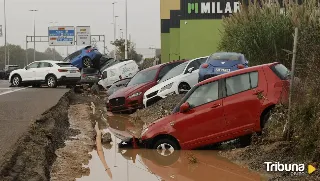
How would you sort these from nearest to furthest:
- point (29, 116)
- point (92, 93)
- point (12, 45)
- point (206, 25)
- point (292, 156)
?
point (292, 156), point (29, 116), point (92, 93), point (206, 25), point (12, 45)

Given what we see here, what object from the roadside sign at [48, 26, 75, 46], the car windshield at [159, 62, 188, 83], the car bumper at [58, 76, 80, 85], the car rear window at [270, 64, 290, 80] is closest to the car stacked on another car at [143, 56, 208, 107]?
the car windshield at [159, 62, 188, 83]

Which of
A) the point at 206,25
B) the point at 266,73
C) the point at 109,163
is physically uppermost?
the point at 206,25

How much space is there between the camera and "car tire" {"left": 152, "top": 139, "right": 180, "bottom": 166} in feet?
32.7

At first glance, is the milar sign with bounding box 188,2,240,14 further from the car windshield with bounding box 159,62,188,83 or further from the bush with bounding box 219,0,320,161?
the car windshield with bounding box 159,62,188,83

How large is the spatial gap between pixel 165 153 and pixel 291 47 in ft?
32.4

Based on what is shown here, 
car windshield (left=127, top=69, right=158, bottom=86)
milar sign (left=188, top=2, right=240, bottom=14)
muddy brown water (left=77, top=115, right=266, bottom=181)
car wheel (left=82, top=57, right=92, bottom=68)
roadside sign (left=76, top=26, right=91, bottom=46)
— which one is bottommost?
muddy brown water (left=77, top=115, right=266, bottom=181)

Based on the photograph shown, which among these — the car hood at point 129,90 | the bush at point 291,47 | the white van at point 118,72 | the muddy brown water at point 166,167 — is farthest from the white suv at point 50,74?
the muddy brown water at point 166,167

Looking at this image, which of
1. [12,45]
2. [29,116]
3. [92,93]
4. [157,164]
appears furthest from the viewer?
[12,45]

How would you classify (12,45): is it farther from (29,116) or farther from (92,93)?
(29,116)

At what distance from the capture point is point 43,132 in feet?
38.4

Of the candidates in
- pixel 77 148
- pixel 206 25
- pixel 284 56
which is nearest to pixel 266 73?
pixel 77 148

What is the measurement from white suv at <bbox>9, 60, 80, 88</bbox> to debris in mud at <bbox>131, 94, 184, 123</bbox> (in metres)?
13.2

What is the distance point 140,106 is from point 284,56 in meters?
5.15

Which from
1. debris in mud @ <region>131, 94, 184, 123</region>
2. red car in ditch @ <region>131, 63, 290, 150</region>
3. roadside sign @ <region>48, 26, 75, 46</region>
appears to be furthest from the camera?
roadside sign @ <region>48, 26, 75, 46</region>
